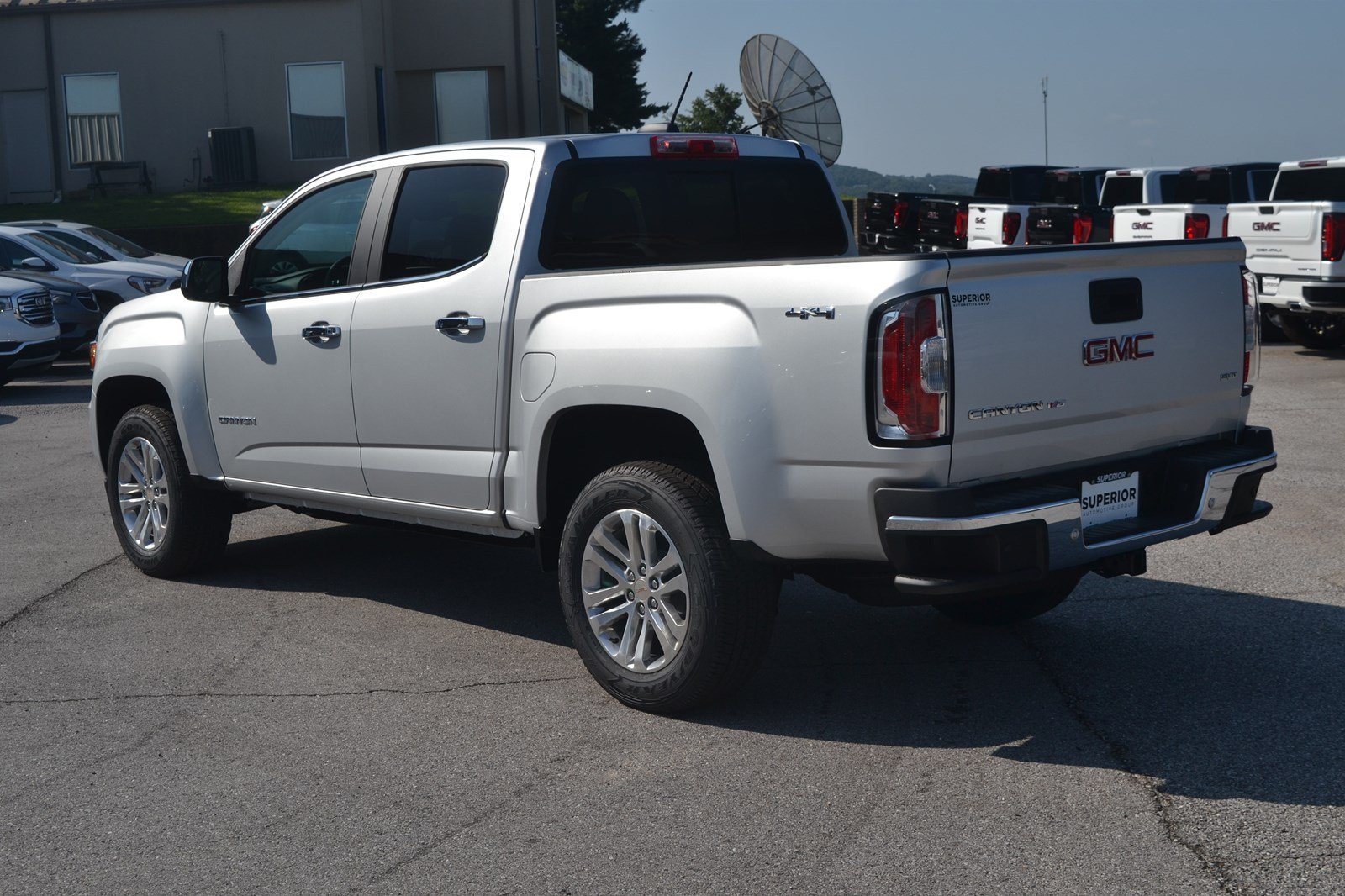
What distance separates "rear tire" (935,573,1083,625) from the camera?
18.6 feet

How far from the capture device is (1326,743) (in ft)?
14.5

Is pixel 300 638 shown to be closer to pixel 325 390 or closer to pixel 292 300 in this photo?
pixel 325 390

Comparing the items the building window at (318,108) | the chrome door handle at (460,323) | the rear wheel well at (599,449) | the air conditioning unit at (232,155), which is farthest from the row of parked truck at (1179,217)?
the air conditioning unit at (232,155)

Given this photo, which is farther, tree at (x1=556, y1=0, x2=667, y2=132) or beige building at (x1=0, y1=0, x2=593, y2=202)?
tree at (x1=556, y1=0, x2=667, y2=132)

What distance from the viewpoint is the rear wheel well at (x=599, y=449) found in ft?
16.2

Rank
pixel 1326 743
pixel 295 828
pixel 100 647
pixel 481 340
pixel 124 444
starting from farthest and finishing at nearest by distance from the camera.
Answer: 1. pixel 124 444
2. pixel 100 647
3. pixel 481 340
4. pixel 1326 743
5. pixel 295 828

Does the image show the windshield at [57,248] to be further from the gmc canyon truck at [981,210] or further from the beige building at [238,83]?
the gmc canyon truck at [981,210]

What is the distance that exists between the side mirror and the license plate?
401 centimetres

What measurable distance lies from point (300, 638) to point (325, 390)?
1065 millimetres

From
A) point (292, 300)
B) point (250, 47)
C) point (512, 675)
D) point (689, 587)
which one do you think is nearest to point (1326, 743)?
point (689, 587)

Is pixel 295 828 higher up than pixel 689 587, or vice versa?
pixel 689 587

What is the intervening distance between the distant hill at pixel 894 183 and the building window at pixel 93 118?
1584cm

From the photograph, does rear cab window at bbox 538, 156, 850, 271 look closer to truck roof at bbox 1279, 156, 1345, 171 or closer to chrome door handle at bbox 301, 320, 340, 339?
chrome door handle at bbox 301, 320, 340, 339

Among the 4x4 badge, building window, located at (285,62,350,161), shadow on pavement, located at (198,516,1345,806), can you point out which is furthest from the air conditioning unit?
the 4x4 badge
